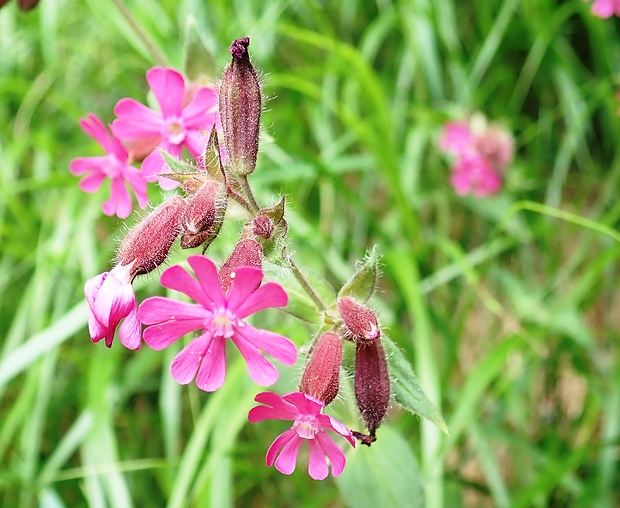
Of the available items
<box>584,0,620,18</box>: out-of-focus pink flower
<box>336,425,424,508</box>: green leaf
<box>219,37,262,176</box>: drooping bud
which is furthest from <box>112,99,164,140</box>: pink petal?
<box>584,0,620,18</box>: out-of-focus pink flower

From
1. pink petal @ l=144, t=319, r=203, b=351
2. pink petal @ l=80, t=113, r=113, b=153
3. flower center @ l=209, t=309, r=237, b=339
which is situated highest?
pink petal @ l=80, t=113, r=113, b=153

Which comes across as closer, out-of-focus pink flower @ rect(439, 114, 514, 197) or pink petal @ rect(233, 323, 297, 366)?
pink petal @ rect(233, 323, 297, 366)

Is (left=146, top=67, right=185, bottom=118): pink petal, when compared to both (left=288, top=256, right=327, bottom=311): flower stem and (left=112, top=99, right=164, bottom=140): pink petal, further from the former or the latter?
(left=288, top=256, right=327, bottom=311): flower stem

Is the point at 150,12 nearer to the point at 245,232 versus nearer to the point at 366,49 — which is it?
the point at 366,49

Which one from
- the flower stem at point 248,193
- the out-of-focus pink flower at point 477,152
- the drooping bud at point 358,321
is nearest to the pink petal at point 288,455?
the drooping bud at point 358,321

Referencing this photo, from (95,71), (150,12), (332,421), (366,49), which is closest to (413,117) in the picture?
(366,49)

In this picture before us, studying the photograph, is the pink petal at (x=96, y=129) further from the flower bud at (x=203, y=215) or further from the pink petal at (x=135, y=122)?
the flower bud at (x=203, y=215)
